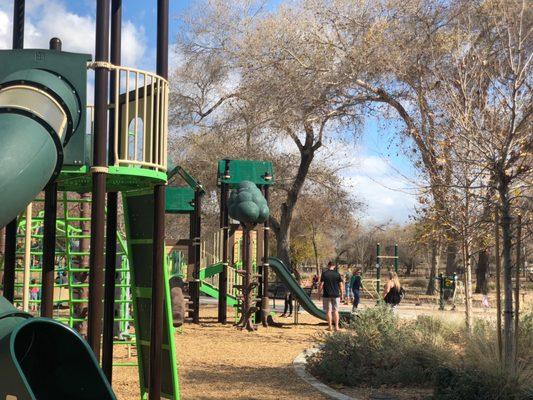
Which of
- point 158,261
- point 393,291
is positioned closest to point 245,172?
point 393,291

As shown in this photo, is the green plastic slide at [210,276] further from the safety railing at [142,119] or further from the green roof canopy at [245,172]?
the safety railing at [142,119]

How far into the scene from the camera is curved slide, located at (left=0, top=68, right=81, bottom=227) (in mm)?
4172

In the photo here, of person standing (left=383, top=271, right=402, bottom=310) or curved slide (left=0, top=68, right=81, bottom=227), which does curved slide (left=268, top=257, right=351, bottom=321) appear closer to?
person standing (left=383, top=271, right=402, bottom=310)

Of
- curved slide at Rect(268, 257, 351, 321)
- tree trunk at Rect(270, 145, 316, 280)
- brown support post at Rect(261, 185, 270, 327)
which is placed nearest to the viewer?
brown support post at Rect(261, 185, 270, 327)

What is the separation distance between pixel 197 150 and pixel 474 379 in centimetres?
2585

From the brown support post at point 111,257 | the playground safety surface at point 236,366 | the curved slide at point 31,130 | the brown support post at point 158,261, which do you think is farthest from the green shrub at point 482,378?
the curved slide at point 31,130

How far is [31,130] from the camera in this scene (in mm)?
4379

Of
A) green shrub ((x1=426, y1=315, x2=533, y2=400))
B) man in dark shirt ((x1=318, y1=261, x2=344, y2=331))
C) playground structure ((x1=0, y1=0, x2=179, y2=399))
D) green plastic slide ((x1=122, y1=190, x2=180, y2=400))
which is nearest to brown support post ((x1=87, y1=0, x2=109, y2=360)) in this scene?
playground structure ((x1=0, y1=0, x2=179, y2=399))

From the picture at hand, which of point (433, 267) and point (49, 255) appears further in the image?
point (433, 267)

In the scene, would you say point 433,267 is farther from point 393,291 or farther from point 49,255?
point 49,255

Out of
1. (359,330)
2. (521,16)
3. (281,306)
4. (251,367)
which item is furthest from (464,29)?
(281,306)

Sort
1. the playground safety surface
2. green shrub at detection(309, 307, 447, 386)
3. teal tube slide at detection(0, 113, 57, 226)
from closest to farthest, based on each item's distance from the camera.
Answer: teal tube slide at detection(0, 113, 57, 226), the playground safety surface, green shrub at detection(309, 307, 447, 386)

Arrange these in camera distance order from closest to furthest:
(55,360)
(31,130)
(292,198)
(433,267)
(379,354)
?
1. (31,130)
2. (55,360)
3. (379,354)
4. (433,267)
5. (292,198)

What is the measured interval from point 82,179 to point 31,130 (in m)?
1.53
